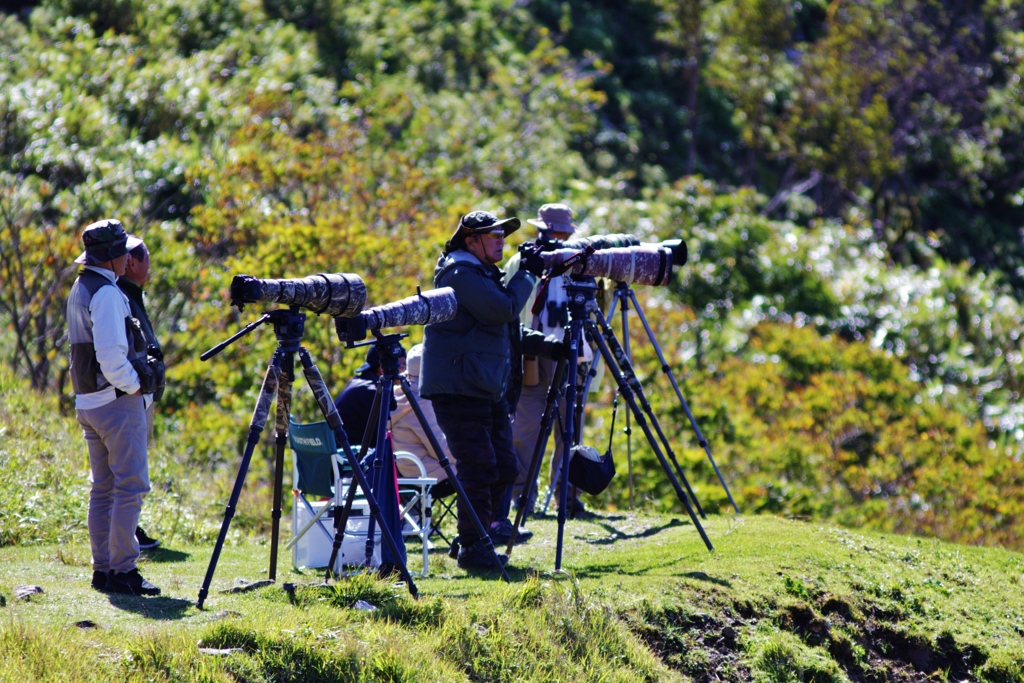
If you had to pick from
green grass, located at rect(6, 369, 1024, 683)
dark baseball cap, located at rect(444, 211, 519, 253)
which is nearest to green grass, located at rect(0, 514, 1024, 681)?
green grass, located at rect(6, 369, 1024, 683)

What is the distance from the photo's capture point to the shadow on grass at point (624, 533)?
7.45m

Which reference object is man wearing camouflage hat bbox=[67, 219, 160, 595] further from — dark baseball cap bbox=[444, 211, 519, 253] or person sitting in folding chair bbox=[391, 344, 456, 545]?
person sitting in folding chair bbox=[391, 344, 456, 545]

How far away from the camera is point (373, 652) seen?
4801 mm

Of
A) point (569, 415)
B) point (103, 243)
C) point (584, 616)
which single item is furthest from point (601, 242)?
point (103, 243)

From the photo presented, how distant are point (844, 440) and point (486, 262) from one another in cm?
837

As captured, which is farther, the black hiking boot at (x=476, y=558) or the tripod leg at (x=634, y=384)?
the tripod leg at (x=634, y=384)

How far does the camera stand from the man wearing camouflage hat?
5.51 m

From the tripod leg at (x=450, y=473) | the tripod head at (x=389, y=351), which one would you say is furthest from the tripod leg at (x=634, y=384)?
the tripod head at (x=389, y=351)

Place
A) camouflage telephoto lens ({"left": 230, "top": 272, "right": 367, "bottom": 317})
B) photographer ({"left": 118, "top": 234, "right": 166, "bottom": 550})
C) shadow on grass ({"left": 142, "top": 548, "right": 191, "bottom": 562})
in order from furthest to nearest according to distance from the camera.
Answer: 1. shadow on grass ({"left": 142, "top": 548, "right": 191, "bottom": 562})
2. photographer ({"left": 118, "top": 234, "right": 166, "bottom": 550})
3. camouflage telephoto lens ({"left": 230, "top": 272, "right": 367, "bottom": 317})

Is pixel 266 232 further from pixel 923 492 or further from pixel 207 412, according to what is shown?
pixel 923 492

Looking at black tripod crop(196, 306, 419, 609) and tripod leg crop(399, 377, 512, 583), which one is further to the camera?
tripod leg crop(399, 377, 512, 583)

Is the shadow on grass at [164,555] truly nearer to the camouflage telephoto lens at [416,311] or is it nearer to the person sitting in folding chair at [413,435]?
the person sitting in folding chair at [413,435]

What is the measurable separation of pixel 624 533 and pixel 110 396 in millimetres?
3598

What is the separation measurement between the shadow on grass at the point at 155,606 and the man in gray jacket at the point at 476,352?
1.50 meters
